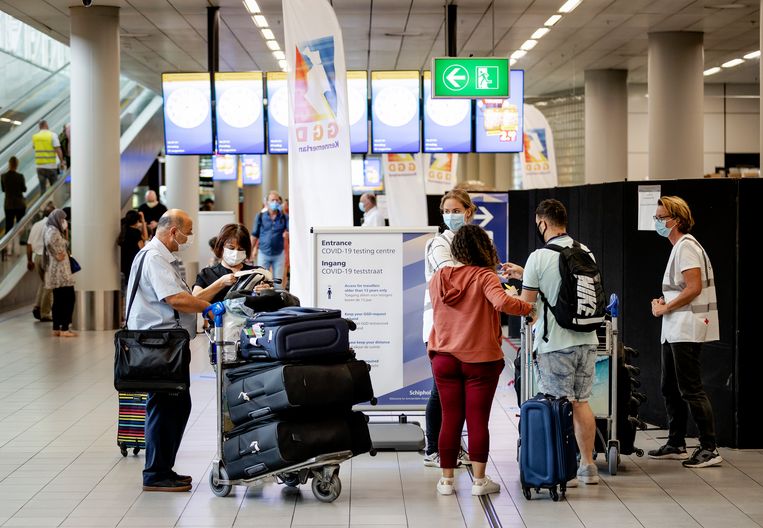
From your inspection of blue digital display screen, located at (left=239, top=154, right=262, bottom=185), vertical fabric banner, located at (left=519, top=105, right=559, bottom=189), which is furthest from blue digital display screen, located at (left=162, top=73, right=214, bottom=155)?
blue digital display screen, located at (left=239, top=154, right=262, bottom=185)

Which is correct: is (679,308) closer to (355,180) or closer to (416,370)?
(416,370)

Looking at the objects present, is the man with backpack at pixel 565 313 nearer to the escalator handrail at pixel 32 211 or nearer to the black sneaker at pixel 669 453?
the black sneaker at pixel 669 453

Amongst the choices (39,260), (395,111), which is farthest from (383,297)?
(39,260)

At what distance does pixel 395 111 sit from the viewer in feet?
46.0

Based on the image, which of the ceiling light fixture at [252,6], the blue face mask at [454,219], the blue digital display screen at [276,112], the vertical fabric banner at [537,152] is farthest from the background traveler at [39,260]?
the blue face mask at [454,219]

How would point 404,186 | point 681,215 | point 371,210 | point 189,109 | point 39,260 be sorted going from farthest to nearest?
point 371,210, point 39,260, point 404,186, point 189,109, point 681,215

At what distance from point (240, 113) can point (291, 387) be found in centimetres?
880

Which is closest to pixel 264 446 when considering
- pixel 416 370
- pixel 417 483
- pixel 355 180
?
pixel 417 483

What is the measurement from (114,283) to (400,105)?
187 inches

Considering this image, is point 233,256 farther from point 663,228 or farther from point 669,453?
point 669,453

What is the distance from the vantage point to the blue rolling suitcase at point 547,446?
5.79m

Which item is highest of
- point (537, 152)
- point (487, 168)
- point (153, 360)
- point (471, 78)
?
point (471, 78)

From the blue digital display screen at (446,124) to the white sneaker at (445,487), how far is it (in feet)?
27.8

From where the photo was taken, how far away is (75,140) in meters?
14.8
